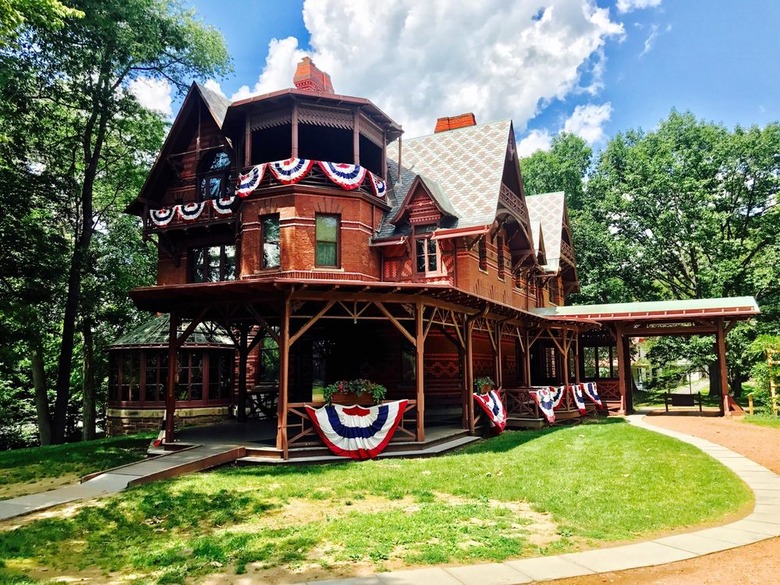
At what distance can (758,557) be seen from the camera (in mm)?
6000

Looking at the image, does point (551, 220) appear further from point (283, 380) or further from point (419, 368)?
point (283, 380)

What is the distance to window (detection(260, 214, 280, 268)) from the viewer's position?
1856 cm

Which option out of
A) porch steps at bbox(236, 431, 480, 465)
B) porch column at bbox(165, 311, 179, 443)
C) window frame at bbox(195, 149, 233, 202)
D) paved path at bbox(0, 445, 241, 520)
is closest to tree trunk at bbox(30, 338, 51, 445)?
window frame at bbox(195, 149, 233, 202)

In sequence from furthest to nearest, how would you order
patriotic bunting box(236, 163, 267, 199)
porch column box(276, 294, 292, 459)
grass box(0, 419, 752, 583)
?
patriotic bunting box(236, 163, 267, 199), porch column box(276, 294, 292, 459), grass box(0, 419, 752, 583)

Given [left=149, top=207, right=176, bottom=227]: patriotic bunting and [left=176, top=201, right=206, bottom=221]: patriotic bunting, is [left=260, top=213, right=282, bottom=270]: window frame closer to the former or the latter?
[left=176, top=201, right=206, bottom=221]: patriotic bunting

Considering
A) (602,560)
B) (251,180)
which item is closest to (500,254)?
(251,180)

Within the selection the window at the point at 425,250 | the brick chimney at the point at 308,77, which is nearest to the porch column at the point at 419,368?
the window at the point at 425,250

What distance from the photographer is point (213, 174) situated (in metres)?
22.2

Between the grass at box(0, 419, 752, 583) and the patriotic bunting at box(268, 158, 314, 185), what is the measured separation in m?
9.68

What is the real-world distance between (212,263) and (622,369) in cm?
1812

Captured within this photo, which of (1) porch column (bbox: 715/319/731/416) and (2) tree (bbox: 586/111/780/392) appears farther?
(2) tree (bbox: 586/111/780/392)

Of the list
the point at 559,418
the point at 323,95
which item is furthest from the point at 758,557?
the point at 323,95

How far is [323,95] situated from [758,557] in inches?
638

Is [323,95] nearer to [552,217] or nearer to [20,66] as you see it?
[20,66]
